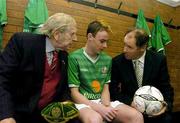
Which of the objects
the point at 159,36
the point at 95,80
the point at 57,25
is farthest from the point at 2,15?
the point at 159,36

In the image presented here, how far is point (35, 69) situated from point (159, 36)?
2661mm

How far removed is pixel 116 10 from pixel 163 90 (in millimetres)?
1728

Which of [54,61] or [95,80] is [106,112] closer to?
[95,80]

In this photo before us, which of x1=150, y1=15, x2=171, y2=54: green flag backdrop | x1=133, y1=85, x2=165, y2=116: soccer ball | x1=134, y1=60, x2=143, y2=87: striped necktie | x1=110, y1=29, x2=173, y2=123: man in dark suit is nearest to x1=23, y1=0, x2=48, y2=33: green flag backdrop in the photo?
x1=110, y1=29, x2=173, y2=123: man in dark suit

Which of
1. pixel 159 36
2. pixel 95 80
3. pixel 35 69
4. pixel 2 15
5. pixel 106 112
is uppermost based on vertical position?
pixel 2 15

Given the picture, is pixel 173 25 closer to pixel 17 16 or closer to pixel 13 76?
pixel 17 16

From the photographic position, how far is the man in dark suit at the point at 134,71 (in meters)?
2.39

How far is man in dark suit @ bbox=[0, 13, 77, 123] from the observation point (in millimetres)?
1655

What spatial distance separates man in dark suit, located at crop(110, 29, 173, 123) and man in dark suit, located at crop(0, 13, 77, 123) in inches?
26.5

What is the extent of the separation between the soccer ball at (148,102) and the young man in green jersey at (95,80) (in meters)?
0.10

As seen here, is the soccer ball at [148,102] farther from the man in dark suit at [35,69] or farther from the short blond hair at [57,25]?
the short blond hair at [57,25]

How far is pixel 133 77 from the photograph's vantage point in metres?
2.40

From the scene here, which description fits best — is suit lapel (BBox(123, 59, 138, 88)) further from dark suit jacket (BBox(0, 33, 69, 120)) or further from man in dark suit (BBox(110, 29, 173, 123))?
dark suit jacket (BBox(0, 33, 69, 120))

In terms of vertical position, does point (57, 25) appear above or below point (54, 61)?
above
